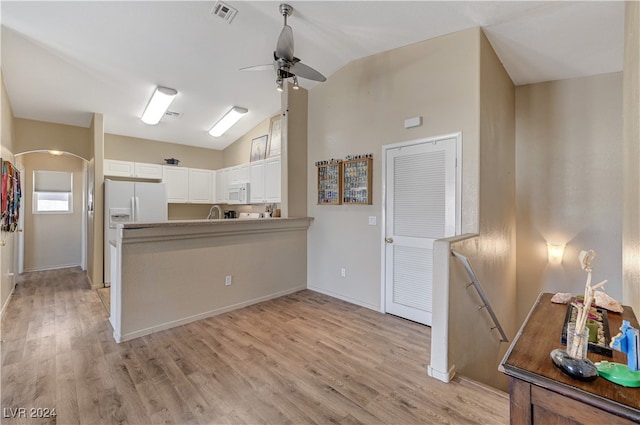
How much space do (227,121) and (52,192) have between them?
416cm

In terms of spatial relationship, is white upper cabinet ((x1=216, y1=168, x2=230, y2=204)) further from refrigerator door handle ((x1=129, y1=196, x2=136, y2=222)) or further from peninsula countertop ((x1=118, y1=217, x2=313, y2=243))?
peninsula countertop ((x1=118, y1=217, x2=313, y2=243))

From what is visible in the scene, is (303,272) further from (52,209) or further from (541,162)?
(52,209)

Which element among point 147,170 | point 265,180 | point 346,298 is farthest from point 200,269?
point 147,170

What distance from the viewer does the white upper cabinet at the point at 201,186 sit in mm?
6500

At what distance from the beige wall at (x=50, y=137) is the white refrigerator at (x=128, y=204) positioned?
40.8 inches

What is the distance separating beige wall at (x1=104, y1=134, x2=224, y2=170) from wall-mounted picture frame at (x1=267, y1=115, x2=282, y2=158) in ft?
7.10

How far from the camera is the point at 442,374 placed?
2.27 meters

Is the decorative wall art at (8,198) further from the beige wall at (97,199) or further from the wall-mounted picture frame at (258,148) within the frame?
the wall-mounted picture frame at (258,148)

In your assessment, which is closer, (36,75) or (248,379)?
(248,379)

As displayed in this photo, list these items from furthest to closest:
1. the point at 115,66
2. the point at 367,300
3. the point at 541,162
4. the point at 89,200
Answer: the point at 89,200 < the point at 541,162 < the point at 367,300 < the point at 115,66

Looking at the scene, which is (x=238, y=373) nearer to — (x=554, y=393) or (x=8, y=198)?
(x=554, y=393)

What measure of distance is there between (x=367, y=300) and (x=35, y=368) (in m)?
3.35

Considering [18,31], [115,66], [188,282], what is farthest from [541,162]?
[18,31]

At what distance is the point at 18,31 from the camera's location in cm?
297
